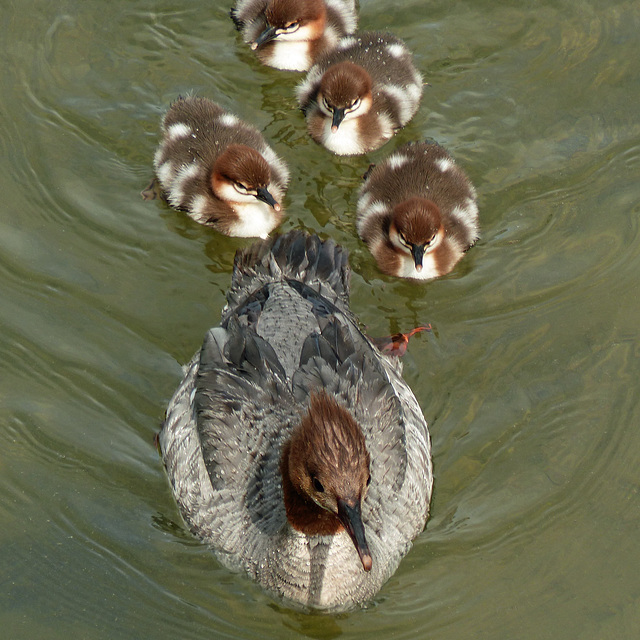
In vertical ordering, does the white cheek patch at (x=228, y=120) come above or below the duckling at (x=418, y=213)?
above

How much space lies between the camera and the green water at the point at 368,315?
3.92 metres

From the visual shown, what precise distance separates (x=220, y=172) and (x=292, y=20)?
1239 mm

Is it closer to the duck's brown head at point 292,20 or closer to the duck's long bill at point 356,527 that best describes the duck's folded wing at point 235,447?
the duck's long bill at point 356,527

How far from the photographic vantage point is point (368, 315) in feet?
16.7

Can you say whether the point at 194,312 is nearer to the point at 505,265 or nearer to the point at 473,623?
the point at 505,265

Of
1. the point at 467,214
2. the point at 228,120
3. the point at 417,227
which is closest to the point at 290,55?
the point at 228,120

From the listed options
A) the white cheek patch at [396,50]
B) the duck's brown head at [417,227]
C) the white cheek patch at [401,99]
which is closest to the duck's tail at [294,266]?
the duck's brown head at [417,227]

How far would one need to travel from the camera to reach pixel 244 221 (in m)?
5.40

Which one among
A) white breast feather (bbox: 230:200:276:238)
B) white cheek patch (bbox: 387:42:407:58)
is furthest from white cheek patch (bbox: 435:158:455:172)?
white breast feather (bbox: 230:200:276:238)

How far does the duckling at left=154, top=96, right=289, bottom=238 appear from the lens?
521cm

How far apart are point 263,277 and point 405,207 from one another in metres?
0.89

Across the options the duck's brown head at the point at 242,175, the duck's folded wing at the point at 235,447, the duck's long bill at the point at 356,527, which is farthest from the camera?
the duck's brown head at the point at 242,175

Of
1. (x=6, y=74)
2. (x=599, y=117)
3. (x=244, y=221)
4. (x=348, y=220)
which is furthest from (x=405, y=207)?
(x=6, y=74)

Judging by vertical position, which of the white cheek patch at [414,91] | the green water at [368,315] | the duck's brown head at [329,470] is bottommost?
the green water at [368,315]
